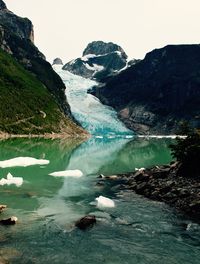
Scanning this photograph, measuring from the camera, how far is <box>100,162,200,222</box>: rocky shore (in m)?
37.8

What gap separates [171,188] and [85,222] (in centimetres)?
1571

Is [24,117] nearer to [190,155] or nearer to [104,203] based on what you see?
[190,155]

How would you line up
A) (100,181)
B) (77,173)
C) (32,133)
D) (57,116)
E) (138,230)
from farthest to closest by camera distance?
(57,116), (32,133), (77,173), (100,181), (138,230)

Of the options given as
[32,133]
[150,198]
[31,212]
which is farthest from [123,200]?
[32,133]

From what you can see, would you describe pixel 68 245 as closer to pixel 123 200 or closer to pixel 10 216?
pixel 10 216

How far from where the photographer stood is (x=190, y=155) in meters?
49.8

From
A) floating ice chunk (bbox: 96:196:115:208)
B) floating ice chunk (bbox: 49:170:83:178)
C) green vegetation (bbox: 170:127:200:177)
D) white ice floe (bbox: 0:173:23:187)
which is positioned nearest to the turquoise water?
floating ice chunk (bbox: 96:196:115:208)


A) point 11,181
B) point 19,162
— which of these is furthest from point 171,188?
point 19,162

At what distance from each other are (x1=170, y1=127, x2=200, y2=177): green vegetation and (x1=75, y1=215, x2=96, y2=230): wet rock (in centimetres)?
1866

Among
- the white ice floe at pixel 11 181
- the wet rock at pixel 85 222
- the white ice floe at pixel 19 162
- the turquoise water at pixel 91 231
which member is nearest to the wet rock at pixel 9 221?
the turquoise water at pixel 91 231

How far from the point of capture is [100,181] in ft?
186

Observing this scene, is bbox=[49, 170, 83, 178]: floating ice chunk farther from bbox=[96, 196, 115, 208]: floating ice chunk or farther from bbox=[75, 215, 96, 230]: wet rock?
bbox=[75, 215, 96, 230]: wet rock

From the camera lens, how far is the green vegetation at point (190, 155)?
160ft

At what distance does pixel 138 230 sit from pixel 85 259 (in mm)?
7286
